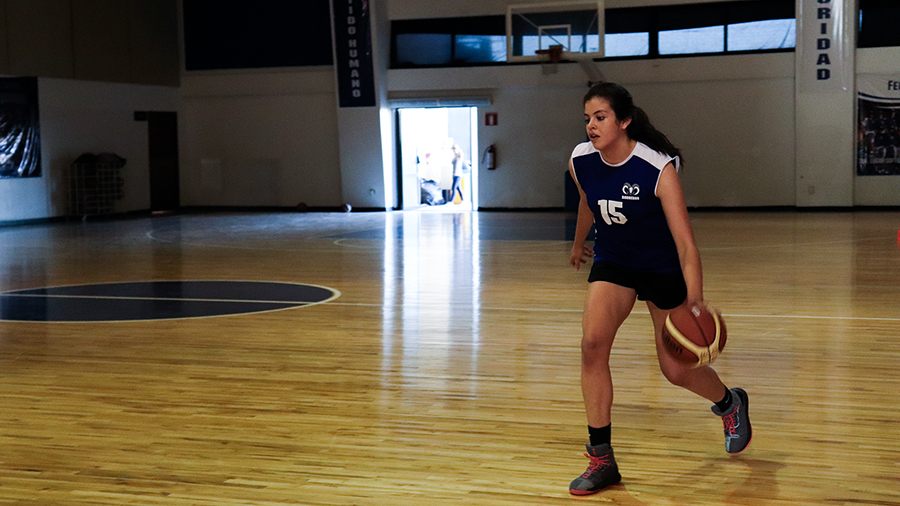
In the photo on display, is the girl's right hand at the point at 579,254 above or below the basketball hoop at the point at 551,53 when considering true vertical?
below

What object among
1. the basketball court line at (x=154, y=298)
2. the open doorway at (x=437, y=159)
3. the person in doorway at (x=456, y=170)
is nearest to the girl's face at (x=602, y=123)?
the basketball court line at (x=154, y=298)

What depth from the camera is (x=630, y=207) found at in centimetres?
343

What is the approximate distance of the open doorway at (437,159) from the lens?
2148 cm

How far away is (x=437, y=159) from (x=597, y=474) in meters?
21.1

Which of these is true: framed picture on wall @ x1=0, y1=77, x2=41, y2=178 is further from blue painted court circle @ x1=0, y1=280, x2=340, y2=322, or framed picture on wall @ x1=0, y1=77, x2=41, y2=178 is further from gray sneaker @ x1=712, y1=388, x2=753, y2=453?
gray sneaker @ x1=712, y1=388, x2=753, y2=453

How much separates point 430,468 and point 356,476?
0.29m

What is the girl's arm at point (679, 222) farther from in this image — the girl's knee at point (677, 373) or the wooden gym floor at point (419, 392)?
the wooden gym floor at point (419, 392)

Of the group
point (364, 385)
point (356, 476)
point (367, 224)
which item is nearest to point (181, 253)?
point (367, 224)

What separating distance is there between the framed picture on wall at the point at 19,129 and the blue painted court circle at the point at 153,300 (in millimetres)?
9659

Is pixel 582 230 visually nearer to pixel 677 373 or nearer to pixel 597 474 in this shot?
pixel 677 373

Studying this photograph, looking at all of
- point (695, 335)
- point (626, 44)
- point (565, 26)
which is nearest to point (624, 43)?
point (626, 44)

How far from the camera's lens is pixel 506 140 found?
68.0 ft

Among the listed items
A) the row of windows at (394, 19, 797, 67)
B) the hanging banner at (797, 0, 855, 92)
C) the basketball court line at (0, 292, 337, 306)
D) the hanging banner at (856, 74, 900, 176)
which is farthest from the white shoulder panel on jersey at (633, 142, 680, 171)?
the hanging banner at (856, 74, 900, 176)

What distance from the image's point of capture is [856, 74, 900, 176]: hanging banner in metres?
18.5
